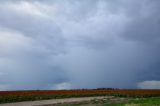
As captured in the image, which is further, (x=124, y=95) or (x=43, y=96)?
(x=124, y=95)

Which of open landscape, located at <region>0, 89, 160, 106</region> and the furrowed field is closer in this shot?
open landscape, located at <region>0, 89, 160, 106</region>

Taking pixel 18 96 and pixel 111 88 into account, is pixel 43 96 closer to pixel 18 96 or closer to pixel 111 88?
pixel 18 96

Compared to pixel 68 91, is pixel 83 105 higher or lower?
lower

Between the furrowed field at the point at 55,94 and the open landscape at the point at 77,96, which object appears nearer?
the open landscape at the point at 77,96

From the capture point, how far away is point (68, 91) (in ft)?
165

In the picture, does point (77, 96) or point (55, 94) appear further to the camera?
point (77, 96)

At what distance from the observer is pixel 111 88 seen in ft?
191

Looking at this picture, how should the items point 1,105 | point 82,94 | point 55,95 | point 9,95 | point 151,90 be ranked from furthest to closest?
point 151,90 < point 82,94 < point 55,95 < point 9,95 < point 1,105

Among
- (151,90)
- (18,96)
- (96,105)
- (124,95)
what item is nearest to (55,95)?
(18,96)

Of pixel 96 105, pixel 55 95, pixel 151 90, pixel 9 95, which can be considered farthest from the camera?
pixel 151 90

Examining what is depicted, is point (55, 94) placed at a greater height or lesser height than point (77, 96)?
greater

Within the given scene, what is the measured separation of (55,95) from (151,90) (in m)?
16.9

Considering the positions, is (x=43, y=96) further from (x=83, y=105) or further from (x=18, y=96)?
(x=83, y=105)

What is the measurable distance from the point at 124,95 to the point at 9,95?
16.5 m
